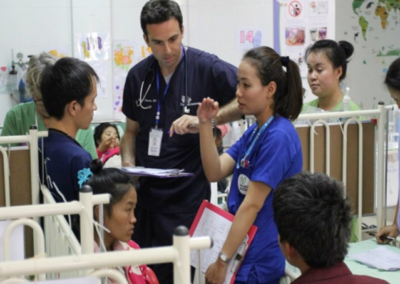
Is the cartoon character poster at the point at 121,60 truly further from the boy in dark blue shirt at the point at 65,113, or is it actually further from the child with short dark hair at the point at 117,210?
the child with short dark hair at the point at 117,210

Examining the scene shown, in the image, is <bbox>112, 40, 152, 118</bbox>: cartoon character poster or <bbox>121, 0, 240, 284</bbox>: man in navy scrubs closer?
<bbox>121, 0, 240, 284</bbox>: man in navy scrubs

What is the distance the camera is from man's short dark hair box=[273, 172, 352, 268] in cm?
165

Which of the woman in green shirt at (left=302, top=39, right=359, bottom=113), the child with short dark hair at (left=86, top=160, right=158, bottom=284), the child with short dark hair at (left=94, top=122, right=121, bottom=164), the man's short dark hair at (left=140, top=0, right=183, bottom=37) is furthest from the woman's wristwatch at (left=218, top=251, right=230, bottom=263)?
the child with short dark hair at (left=94, top=122, right=121, bottom=164)

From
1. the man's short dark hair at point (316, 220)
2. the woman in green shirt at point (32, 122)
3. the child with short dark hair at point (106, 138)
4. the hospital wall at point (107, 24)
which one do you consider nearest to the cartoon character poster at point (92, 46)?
the hospital wall at point (107, 24)

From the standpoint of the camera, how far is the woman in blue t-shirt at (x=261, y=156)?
6.76 feet

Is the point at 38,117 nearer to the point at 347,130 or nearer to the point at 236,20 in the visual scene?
the point at 347,130

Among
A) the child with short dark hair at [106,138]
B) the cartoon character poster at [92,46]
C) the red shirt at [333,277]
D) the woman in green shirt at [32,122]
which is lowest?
the red shirt at [333,277]

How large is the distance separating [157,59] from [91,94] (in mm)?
492

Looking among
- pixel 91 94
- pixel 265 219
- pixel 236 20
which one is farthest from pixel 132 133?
pixel 236 20

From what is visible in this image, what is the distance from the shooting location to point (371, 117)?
3424 mm

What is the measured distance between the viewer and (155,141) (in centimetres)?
270

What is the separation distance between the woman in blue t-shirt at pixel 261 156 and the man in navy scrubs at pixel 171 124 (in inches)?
17.7

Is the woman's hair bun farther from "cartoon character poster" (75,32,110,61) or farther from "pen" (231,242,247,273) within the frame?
"cartoon character poster" (75,32,110,61)

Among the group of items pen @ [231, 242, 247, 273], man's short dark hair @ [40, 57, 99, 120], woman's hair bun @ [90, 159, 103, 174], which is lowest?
pen @ [231, 242, 247, 273]
